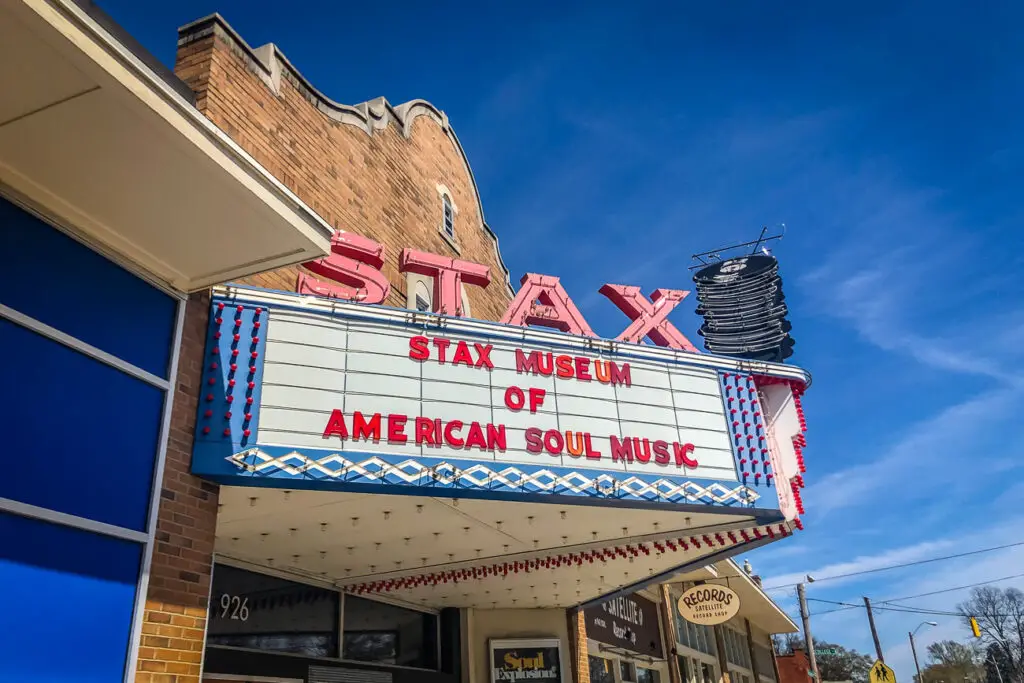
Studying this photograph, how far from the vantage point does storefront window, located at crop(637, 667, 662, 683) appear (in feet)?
66.6

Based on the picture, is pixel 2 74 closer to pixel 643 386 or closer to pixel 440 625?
pixel 643 386

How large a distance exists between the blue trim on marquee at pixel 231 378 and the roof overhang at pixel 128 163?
0.56m

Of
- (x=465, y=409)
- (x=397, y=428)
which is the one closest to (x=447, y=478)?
(x=397, y=428)

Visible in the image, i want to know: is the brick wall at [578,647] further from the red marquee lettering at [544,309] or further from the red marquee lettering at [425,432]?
the red marquee lettering at [425,432]

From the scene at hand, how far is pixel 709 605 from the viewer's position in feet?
57.5

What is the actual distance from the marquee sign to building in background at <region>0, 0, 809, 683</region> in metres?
0.03

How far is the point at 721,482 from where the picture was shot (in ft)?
33.1

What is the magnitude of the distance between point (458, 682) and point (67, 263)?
11081mm

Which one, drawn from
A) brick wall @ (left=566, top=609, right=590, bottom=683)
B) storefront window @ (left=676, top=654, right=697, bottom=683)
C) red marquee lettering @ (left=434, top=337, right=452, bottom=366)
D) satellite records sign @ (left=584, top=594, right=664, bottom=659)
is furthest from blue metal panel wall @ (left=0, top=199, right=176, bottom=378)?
storefront window @ (left=676, top=654, right=697, bottom=683)

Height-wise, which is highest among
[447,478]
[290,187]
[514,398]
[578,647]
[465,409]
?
[290,187]

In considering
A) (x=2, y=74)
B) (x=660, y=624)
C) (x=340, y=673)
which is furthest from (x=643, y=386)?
(x=660, y=624)

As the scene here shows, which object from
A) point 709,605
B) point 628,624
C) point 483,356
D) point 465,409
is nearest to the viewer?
point 465,409

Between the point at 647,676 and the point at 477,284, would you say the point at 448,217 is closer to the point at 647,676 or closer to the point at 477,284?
the point at 477,284

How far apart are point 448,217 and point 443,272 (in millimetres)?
7295
